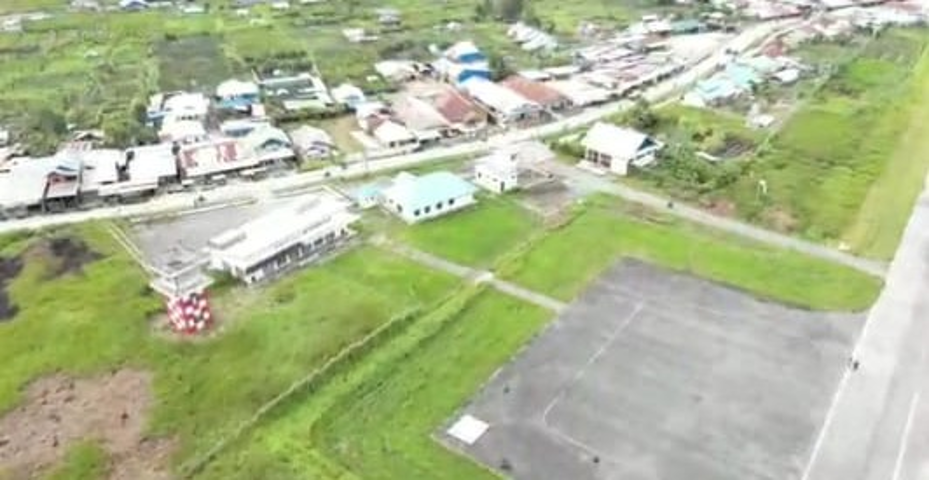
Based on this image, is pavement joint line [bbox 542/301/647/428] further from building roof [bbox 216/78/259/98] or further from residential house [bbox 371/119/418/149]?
building roof [bbox 216/78/259/98]

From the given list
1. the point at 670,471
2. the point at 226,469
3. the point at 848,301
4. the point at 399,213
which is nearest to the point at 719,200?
the point at 848,301

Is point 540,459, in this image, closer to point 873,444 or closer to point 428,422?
point 428,422

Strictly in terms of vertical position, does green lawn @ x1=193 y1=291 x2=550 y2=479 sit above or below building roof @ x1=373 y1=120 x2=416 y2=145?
below

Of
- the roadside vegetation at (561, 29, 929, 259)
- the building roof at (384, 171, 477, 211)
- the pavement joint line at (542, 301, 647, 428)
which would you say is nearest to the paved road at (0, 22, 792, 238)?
the roadside vegetation at (561, 29, 929, 259)

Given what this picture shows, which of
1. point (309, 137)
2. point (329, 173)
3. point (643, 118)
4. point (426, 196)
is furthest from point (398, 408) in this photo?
point (643, 118)

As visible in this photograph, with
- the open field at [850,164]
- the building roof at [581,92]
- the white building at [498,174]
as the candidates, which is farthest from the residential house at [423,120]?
the open field at [850,164]

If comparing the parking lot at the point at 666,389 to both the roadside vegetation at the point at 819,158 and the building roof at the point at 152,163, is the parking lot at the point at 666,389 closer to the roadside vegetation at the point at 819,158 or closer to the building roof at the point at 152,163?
the roadside vegetation at the point at 819,158
